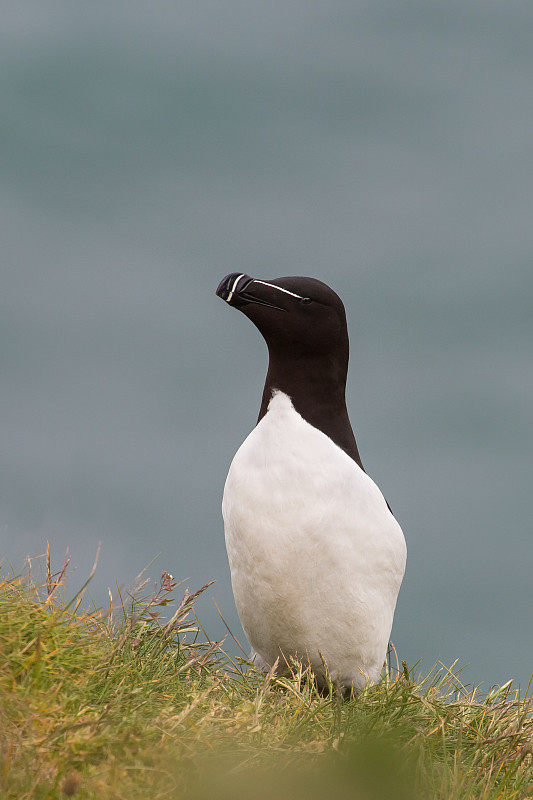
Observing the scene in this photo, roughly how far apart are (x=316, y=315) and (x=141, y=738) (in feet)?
10.8

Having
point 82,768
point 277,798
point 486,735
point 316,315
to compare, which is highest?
point 316,315

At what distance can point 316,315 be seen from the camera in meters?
6.31

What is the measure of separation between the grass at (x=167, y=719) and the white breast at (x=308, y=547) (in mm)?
412

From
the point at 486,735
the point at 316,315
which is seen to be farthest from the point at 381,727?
the point at 316,315

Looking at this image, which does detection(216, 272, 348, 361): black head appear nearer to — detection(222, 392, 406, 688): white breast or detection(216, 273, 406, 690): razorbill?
detection(216, 273, 406, 690): razorbill

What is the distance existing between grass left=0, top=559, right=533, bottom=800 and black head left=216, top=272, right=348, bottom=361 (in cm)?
175

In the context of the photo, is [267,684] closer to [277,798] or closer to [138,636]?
[138,636]

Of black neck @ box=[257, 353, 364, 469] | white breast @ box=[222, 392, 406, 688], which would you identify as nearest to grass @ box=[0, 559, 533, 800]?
white breast @ box=[222, 392, 406, 688]

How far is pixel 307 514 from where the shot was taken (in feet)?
19.5

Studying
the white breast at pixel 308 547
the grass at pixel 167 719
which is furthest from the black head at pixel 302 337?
the grass at pixel 167 719

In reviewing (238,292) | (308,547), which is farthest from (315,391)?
(308,547)

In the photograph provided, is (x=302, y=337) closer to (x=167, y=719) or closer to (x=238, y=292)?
(x=238, y=292)

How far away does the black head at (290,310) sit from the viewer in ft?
20.4

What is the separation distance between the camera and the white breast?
597 centimetres
